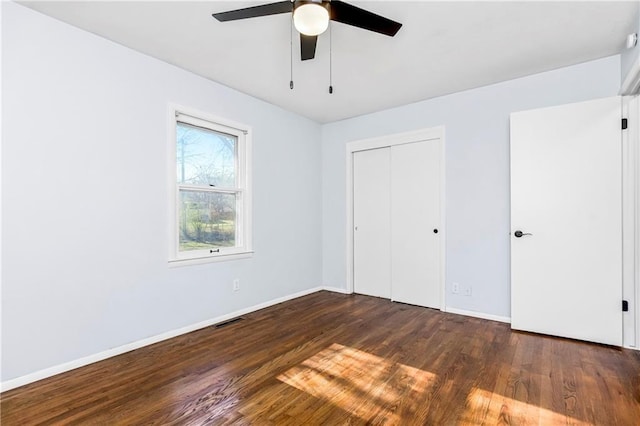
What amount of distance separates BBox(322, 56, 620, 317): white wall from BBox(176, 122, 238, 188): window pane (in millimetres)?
2285

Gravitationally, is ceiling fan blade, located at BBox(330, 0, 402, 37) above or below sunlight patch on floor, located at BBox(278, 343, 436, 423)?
above

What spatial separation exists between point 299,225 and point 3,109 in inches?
122

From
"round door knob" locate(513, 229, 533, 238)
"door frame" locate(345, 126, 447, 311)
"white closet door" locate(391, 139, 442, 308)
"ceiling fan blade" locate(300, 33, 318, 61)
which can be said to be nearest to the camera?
"ceiling fan blade" locate(300, 33, 318, 61)

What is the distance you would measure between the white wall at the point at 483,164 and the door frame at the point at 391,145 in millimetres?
56

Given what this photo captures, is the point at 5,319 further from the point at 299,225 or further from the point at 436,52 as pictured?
the point at 436,52

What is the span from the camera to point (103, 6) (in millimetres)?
2148

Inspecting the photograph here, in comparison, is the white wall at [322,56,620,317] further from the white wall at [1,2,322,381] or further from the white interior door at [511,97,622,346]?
the white wall at [1,2,322,381]

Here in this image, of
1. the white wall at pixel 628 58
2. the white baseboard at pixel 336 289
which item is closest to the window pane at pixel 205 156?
the white baseboard at pixel 336 289

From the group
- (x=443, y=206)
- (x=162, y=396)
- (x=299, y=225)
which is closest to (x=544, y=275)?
(x=443, y=206)

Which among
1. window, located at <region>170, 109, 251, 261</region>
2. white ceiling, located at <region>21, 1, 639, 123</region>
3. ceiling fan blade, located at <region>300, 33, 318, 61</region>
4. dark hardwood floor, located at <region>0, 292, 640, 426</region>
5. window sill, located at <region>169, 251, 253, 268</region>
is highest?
white ceiling, located at <region>21, 1, 639, 123</region>

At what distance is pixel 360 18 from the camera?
187 cm

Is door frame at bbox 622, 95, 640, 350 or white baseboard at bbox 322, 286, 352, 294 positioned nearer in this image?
door frame at bbox 622, 95, 640, 350

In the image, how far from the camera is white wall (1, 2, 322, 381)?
6.93 feet

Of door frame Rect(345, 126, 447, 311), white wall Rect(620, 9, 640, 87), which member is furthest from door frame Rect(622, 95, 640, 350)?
door frame Rect(345, 126, 447, 311)
